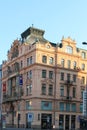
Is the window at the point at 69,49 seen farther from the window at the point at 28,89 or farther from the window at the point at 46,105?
the window at the point at 46,105

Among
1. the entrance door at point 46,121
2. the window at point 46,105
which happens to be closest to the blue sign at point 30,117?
the entrance door at point 46,121

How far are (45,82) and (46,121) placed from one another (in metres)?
10.6

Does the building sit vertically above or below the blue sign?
above

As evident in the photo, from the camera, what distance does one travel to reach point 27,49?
3782 inches

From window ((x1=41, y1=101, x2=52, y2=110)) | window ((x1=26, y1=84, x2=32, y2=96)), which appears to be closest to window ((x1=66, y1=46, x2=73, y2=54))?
window ((x1=26, y1=84, x2=32, y2=96))

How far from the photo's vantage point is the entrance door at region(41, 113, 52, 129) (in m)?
88.8

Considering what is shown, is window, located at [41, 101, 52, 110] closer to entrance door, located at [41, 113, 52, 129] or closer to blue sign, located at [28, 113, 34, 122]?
entrance door, located at [41, 113, 52, 129]

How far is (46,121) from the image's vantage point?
89750mm

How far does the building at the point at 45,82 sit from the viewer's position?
294 feet

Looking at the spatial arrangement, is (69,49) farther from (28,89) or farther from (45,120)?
(45,120)

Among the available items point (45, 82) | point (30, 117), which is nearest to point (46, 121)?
point (30, 117)

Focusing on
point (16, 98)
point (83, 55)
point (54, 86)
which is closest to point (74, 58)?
point (83, 55)

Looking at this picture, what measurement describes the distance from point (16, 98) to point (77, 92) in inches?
710

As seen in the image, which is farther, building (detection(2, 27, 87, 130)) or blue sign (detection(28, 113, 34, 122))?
building (detection(2, 27, 87, 130))
